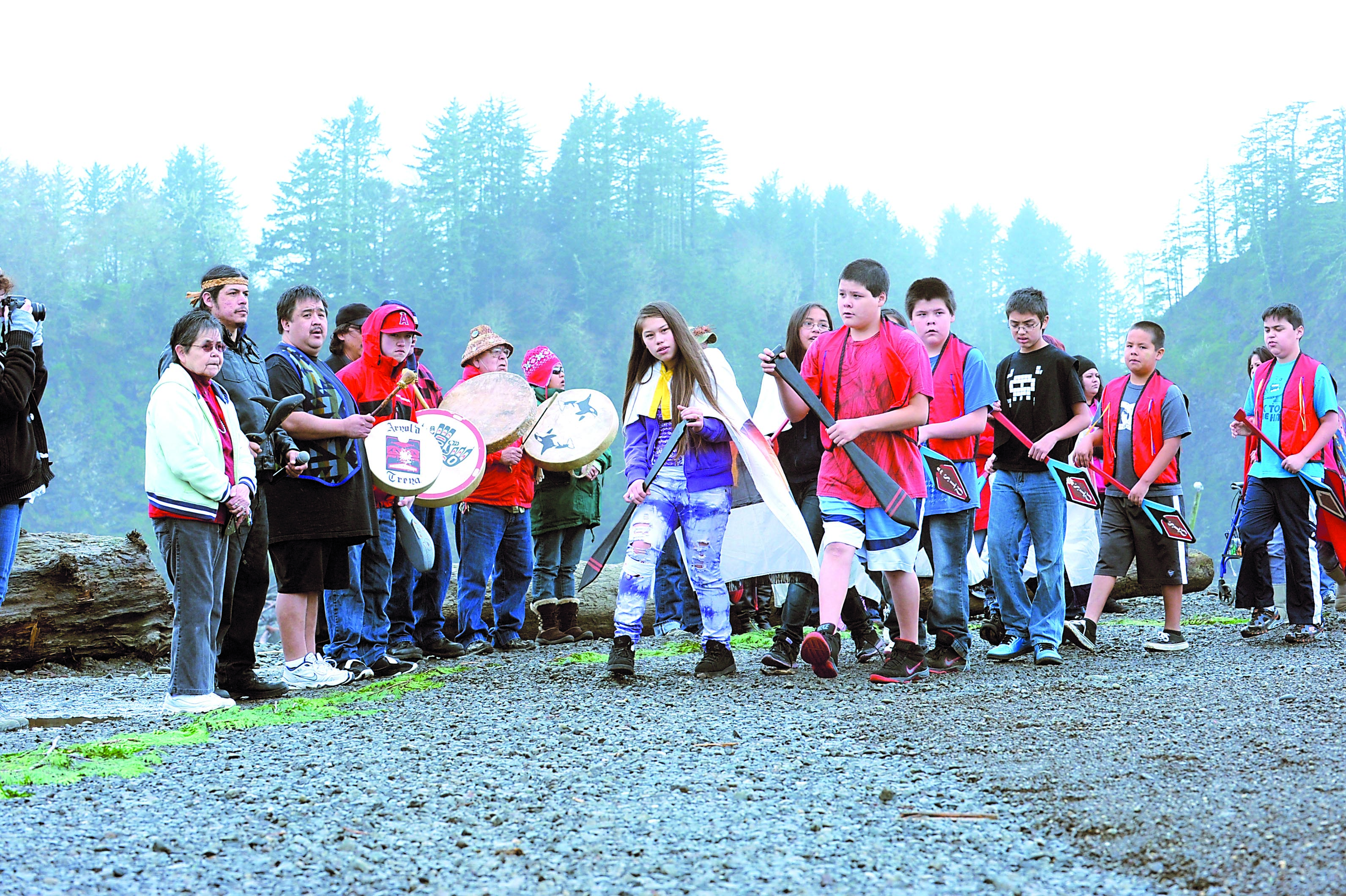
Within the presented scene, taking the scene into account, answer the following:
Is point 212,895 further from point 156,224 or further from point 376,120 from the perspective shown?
point 156,224

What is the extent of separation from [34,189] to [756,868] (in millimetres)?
81893

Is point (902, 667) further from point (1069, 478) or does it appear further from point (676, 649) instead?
point (676, 649)

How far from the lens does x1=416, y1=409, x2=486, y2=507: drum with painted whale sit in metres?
6.04

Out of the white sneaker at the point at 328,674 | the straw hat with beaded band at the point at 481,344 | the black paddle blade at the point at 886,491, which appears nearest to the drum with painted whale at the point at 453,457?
the white sneaker at the point at 328,674

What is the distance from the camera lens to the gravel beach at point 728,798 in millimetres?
2406

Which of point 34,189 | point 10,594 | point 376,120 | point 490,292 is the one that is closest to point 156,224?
point 34,189

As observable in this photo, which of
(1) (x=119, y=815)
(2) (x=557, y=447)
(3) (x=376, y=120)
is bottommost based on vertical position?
(1) (x=119, y=815)

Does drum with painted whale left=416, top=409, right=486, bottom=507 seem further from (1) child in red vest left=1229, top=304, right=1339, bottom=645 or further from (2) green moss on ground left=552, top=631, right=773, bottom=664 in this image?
(1) child in red vest left=1229, top=304, right=1339, bottom=645

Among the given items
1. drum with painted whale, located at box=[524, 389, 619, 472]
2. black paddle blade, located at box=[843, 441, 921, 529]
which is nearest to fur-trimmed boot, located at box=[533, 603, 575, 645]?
drum with painted whale, located at box=[524, 389, 619, 472]

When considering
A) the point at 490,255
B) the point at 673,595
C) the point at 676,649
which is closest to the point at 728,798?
the point at 676,649

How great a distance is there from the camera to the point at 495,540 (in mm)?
7254

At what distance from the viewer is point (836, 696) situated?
15.4ft

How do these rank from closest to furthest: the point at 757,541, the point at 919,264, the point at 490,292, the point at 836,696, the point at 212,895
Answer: the point at 212,895
the point at 836,696
the point at 757,541
the point at 490,292
the point at 919,264

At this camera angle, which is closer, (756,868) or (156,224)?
(756,868)
